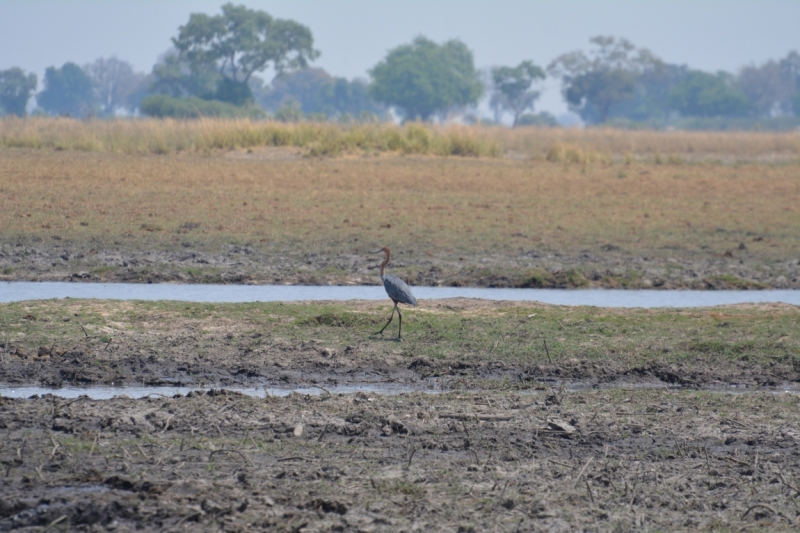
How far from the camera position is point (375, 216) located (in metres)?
19.5

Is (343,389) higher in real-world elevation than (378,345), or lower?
lower

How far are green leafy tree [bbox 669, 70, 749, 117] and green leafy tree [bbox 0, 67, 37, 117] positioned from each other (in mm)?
56676

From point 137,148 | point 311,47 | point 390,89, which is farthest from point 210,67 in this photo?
point 137,148

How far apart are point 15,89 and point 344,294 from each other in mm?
81062

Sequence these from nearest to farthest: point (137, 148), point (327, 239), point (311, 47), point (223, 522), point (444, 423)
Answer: point (223, 522), point (444, 423), point (327, 239), point (137, 148), point (311, 47)

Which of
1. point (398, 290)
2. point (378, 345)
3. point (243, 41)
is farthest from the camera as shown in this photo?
point (243, 41)

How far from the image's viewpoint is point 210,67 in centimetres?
7112

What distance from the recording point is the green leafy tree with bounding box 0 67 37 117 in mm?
82938

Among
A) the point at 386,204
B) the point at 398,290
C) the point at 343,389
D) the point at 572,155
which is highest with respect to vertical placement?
the point at 572,155

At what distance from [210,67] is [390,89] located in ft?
46.4

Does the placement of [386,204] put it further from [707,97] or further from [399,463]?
[707,97]

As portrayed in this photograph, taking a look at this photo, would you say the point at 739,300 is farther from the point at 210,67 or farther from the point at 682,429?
the point at 210,67

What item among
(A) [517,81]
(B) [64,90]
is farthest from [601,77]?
(B) [64,90]

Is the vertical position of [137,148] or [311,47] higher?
[311,47]
